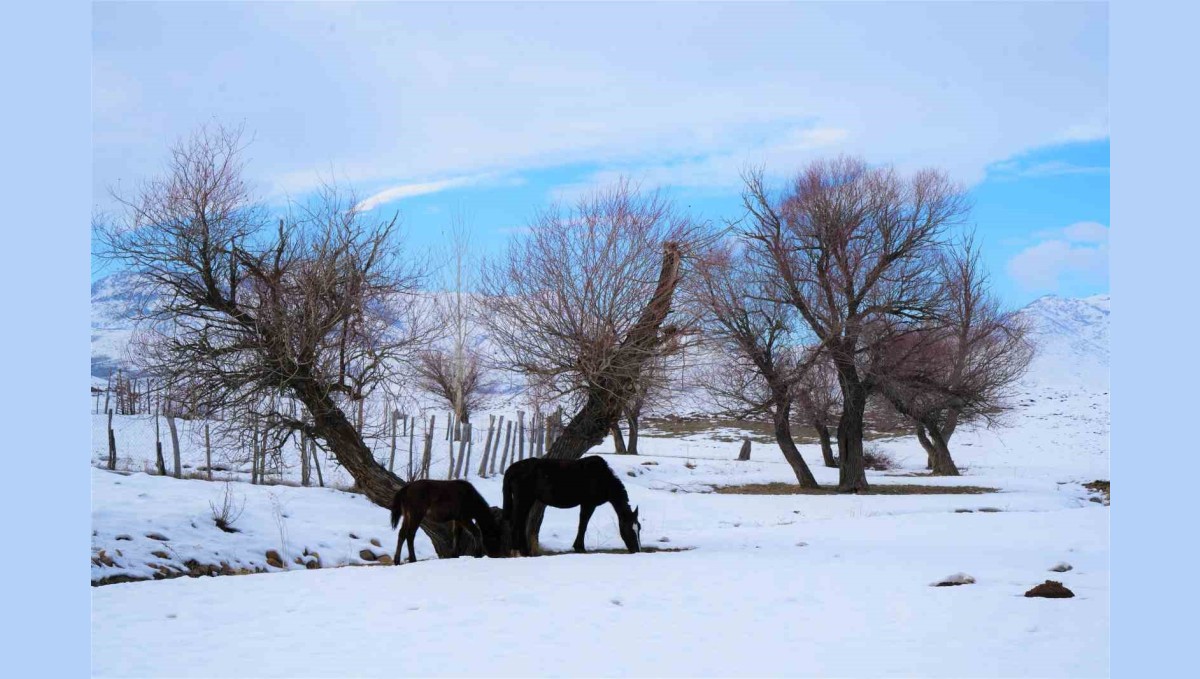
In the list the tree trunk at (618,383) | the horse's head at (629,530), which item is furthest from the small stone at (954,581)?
the tree trunk at (618,383)

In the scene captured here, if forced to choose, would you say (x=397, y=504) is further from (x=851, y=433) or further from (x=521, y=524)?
(x=851, y=433)

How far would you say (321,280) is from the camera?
12898 mm

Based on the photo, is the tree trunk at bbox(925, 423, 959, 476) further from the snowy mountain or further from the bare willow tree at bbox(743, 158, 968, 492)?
the snowy mountain

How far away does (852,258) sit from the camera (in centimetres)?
2605

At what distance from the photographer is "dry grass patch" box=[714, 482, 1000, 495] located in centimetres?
2636

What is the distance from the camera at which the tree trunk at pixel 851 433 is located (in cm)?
2705

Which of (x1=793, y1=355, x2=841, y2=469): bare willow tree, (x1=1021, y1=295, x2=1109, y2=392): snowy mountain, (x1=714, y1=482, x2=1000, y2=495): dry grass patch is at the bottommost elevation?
(x1=714, y1=482, x2=1000, y2=495): dry grass patch

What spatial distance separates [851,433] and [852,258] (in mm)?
5428

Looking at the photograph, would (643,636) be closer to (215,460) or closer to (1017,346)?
(215,460)

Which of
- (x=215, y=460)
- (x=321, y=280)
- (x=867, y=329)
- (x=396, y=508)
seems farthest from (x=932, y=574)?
(x=215, y=460)

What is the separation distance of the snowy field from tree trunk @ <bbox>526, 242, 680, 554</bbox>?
81.9 inches

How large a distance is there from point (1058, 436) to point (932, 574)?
149 feet

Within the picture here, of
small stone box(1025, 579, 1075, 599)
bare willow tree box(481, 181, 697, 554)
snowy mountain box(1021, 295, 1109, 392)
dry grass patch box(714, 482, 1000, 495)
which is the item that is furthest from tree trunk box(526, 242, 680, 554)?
snowy mountain box(1021, 295, 1109, 392)

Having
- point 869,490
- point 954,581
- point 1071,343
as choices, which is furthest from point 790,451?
point 1071,343
